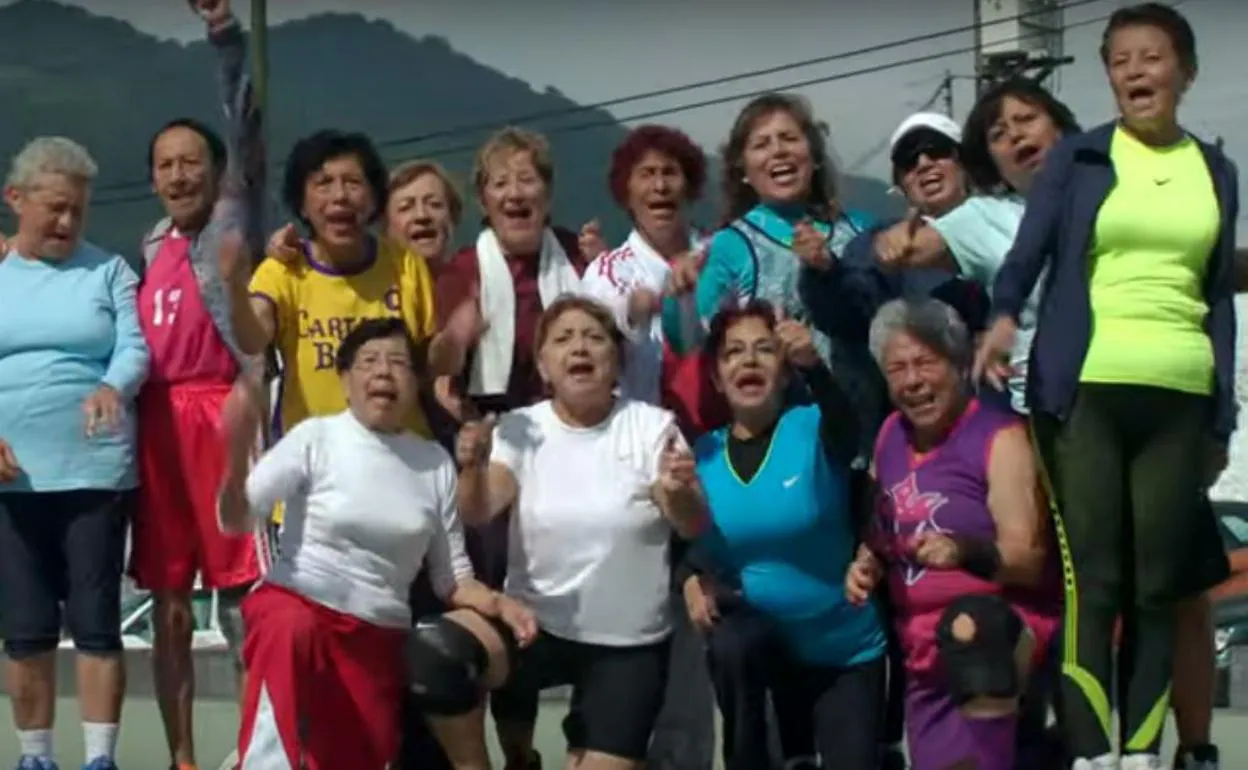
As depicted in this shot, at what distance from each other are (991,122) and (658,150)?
0.79 m

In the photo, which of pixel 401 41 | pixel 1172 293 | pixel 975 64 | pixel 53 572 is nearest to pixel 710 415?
pixel 1172 293

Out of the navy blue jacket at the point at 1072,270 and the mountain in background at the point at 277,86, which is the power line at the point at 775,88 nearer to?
the mountain in background at the point at 277,86

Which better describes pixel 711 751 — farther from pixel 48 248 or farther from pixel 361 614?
pixel 48 248

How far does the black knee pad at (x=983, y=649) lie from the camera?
4.20m

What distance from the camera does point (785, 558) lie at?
4566 millimetres

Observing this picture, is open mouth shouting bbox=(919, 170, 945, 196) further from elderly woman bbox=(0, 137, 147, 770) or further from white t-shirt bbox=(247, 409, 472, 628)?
elderly woman bbox=(0, 137, 147, 770)

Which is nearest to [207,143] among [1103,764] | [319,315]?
[319,315]

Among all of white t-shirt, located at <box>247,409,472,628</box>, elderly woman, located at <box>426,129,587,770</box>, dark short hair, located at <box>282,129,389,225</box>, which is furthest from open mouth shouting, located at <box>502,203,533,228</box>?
white t-shirt, located at <box>247,409,472,628</box>

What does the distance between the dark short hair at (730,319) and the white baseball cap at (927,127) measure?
0.62m

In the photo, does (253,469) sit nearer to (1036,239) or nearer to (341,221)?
(341,221)

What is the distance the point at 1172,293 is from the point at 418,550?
1636 millimetres

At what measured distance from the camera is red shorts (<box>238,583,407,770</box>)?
4441 millimetres

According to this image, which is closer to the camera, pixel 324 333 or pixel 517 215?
pixel 324 333

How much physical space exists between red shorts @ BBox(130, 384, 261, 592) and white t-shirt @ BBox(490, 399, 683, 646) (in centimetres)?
75
